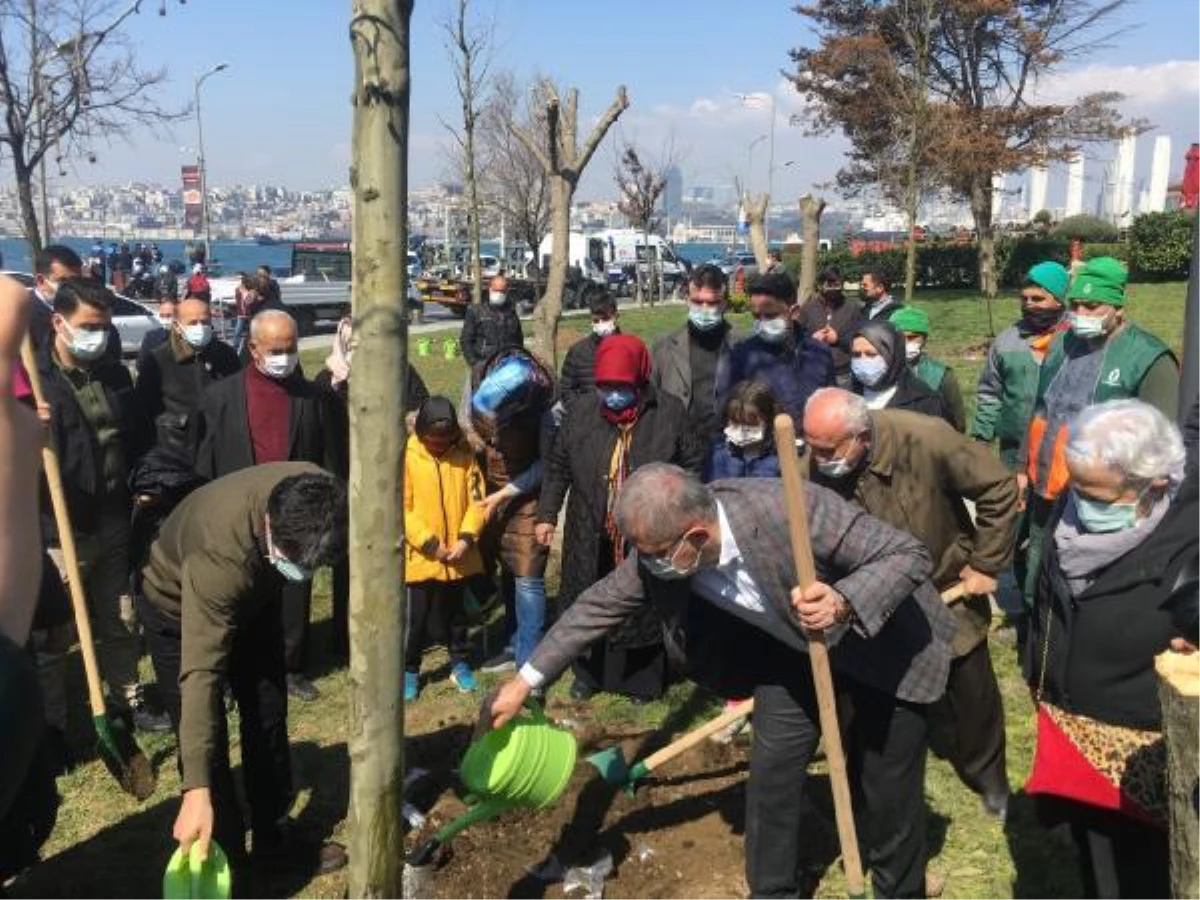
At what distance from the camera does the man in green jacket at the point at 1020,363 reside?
5.64 metres

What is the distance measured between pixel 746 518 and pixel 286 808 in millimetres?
2131

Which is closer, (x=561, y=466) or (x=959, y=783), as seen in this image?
(x=959, y=783)

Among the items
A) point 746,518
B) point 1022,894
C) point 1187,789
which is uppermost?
point 746,518

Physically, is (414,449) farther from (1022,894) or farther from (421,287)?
(421,287)

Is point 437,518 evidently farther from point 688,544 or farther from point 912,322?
point 912,322

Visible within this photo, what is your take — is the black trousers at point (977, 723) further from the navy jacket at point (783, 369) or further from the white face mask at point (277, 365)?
the white face mask at point (277, 365)

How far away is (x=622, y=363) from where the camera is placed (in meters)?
4.60

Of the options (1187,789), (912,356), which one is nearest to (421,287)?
(912,356)

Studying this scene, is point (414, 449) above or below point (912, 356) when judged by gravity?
below

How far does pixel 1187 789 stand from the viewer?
2314mm

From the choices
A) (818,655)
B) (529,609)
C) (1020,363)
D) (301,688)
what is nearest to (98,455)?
(301,688)

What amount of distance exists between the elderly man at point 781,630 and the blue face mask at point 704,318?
295 centimetres

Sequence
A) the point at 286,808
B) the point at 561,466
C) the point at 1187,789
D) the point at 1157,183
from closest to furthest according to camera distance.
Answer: the point at 1187,789, the point at 286,808, the point at 561,466, the point at 1157,183

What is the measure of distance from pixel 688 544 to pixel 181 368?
3556 millimetres
